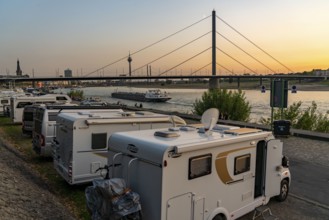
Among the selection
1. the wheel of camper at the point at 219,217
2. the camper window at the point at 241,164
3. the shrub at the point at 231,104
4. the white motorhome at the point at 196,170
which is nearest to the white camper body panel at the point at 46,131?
the white motorhome at the point at 196,170

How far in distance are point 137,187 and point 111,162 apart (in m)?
1.13

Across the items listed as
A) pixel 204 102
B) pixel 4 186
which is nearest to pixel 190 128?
pixel 4 186

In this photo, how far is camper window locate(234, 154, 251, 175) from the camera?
6988 millimetres

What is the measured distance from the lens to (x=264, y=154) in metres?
7.88

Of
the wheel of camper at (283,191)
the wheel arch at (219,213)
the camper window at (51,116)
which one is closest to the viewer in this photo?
the wheel arch at (219,213)

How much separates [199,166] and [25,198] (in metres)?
4.18

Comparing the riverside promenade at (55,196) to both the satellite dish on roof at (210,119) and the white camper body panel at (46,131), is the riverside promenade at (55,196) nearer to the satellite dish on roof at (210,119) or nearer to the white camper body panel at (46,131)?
the white camper body panel at (46,131)

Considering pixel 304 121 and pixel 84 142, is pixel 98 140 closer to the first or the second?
pixel 84 142

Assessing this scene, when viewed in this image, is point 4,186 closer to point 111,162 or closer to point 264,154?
point 111,162

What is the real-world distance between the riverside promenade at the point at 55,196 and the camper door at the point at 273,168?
60 cm

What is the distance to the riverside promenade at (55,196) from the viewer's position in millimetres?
7274

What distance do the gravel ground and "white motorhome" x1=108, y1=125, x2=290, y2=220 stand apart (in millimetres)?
1760

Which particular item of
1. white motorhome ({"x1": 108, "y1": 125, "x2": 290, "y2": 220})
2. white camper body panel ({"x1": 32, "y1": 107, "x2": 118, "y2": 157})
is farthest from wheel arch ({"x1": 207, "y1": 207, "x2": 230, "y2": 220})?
white camper body panel ({"x1": 32, "y1": 107, "x2": 118, "y2": 157})

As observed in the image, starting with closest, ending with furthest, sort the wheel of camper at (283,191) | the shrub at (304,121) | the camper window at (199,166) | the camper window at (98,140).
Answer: the camper window at (199,166) → the wheel of camper at (283,191) → the camper window at (98,140) → the shrub at (304,121)
